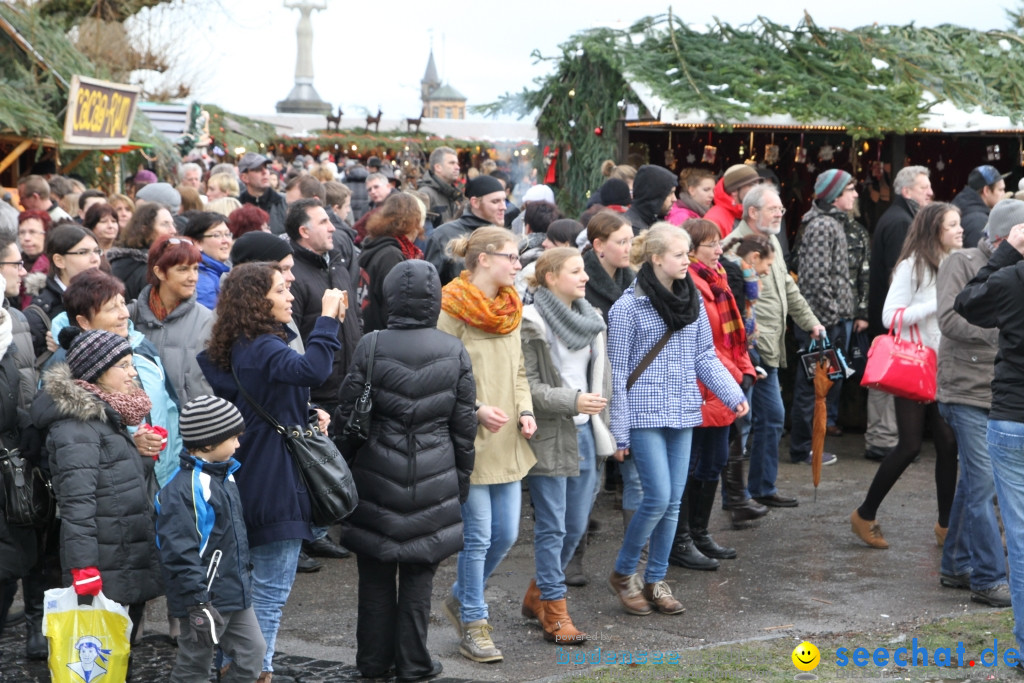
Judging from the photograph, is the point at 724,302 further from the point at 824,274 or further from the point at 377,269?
the point at 824,274

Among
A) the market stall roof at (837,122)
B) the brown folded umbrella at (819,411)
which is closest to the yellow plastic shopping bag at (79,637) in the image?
the brown folded umbrella at (819,411)

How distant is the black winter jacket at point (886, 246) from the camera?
9.81 m

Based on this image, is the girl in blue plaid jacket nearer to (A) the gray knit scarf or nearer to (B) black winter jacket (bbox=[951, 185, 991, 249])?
(A) the gray knit scarf

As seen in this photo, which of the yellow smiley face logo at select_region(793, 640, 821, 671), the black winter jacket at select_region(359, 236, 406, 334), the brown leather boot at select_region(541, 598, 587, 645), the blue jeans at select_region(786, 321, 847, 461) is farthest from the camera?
the blue jeans at select_region(786, 321, 847, 461)

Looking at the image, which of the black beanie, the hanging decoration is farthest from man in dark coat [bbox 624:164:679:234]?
the hanging decoration

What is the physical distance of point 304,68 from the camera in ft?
243

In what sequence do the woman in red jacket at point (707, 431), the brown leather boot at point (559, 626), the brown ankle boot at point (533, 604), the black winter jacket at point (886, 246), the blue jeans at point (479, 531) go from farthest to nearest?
1. the black winter jacket at point (886, 246)
2. the woman in red jacket at point (707, 431)
3. the brown ankle boot at point (533, 604)
4. the brown leather boot at point (559, 626)
5. the blue jeans at point (479, 531)

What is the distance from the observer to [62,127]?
13578 mm

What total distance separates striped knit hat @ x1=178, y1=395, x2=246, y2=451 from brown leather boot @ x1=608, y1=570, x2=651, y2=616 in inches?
97.2

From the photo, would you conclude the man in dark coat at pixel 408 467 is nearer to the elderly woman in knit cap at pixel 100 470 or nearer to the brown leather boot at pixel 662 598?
the elderly woman in knit cap at pixel 100 470

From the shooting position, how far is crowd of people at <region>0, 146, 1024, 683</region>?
5.05 metres

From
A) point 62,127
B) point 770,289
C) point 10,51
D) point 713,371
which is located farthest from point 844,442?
point 10,51

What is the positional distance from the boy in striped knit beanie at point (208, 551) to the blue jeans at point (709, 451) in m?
3.19

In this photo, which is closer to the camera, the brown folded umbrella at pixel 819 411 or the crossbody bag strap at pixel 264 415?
the crossbody bag strap at pixel 264 415
